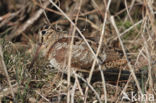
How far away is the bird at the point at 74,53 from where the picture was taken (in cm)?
392

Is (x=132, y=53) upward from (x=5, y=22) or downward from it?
downward

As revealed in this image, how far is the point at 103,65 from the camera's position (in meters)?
4.05

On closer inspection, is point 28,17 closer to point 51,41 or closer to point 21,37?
point 21,37

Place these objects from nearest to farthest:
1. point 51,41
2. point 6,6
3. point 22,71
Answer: point 22,71
point 51,41
point 6,6

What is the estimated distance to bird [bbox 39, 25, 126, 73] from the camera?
12.9ft

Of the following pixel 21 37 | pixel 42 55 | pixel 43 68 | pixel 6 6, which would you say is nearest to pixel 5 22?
pixel 21 37

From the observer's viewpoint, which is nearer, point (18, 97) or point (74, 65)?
point (18, 97)

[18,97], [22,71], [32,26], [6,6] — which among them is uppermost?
[6,6]

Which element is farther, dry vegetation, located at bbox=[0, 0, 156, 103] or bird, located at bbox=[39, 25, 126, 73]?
bird, located at bbox=[39, 25, 126, 73]

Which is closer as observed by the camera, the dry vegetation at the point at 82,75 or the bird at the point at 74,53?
the dry vegetation at the point at 82,75

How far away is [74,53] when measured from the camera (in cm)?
394

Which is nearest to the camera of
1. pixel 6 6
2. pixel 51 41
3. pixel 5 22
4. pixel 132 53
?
pixel 51 41

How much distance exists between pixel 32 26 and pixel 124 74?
111 inches

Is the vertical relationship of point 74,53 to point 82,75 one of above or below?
above
